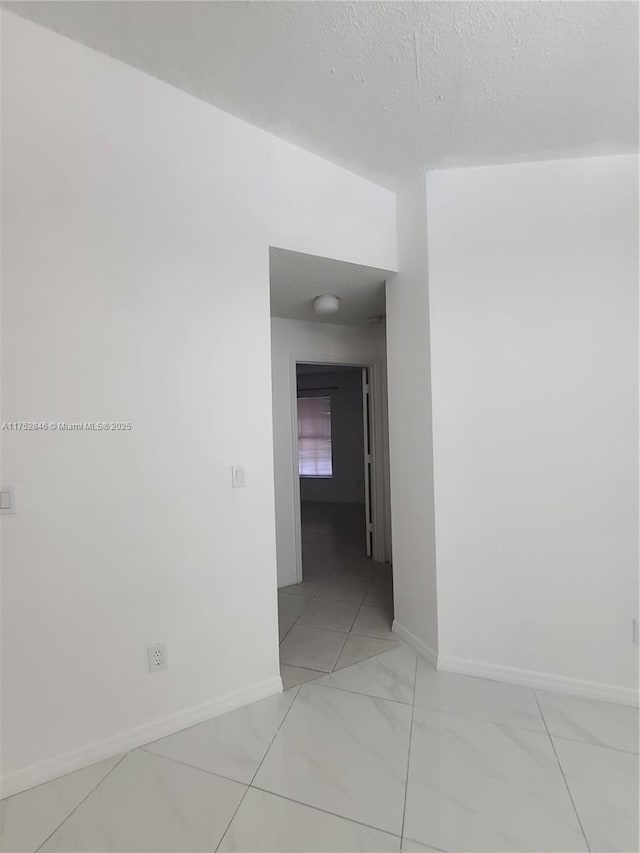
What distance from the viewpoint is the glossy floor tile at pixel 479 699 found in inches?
68.2

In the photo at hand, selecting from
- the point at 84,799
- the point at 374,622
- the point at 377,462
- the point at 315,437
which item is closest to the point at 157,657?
the point at 84,799

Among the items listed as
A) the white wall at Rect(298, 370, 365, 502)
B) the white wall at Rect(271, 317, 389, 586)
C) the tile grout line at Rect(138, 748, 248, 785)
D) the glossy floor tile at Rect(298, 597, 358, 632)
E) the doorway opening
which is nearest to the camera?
the tile grout line at Rect(138, 748, 248, 785)

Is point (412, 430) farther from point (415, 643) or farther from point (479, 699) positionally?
point (479, 699)

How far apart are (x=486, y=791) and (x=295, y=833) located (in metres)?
0.70

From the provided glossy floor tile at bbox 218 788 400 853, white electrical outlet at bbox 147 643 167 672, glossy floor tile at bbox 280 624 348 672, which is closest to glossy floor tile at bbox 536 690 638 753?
glossy floor tile at bbox 218 788 400 853

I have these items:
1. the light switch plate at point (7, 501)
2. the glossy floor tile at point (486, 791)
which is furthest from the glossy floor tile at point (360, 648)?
the light switch plate at point (7, 501)

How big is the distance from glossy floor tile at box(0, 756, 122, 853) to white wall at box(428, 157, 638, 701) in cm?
174

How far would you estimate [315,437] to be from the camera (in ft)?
24.2

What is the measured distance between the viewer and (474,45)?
143 centimetres

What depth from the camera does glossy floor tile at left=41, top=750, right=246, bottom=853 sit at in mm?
1220

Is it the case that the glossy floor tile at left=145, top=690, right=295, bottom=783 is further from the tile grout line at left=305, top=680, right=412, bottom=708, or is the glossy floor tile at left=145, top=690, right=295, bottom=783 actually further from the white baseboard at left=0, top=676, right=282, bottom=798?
the tile grout line at left=305, top=680, right=412, bottom=708

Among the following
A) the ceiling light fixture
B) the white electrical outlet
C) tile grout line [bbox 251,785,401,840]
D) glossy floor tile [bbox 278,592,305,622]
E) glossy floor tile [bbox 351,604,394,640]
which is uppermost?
the ceiling light fixture

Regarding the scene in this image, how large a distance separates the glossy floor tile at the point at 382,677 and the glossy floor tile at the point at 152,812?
2.41ft

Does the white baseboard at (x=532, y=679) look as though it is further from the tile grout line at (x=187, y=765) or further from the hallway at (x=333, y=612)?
the tile grout line at (x=187, y=765)
